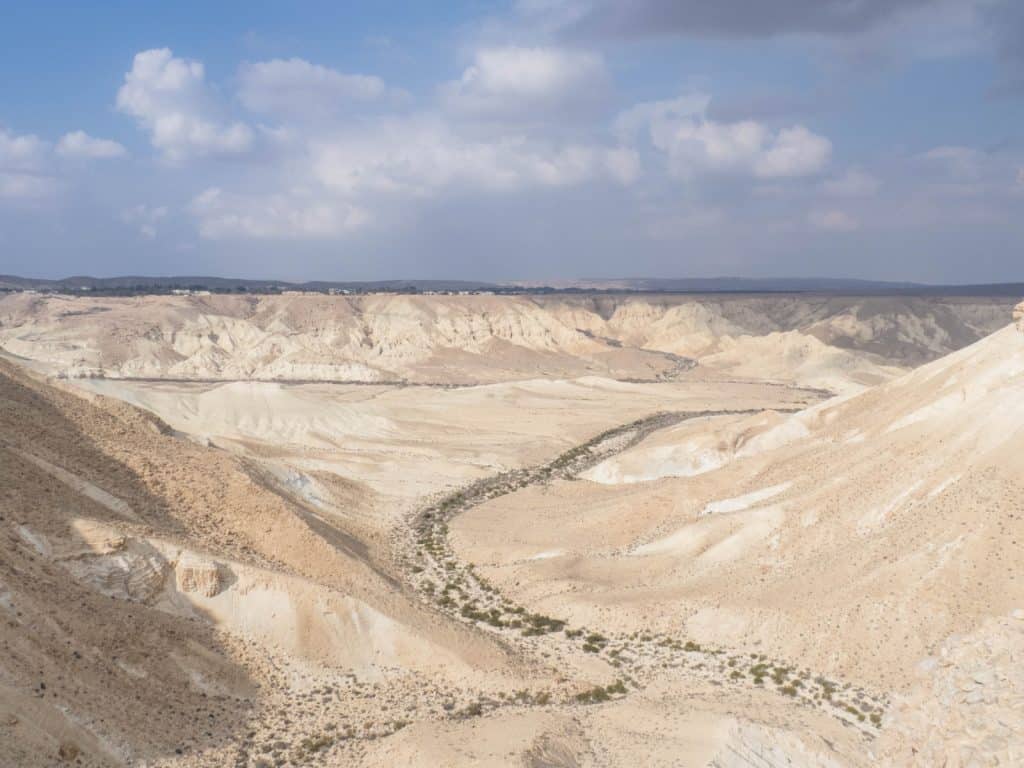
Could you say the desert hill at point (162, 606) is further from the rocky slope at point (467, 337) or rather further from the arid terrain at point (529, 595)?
the rocky slope at point (467, 337)

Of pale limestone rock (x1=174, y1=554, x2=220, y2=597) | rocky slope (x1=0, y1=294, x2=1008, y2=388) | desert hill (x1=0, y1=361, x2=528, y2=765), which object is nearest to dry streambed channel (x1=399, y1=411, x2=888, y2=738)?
desert hill (x1=0, y1=361, x2=528, y2=765)

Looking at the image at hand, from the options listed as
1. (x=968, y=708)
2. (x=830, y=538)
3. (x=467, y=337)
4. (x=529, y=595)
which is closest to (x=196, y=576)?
(x=529, y=595)

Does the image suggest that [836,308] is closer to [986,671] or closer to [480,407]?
[480,407]

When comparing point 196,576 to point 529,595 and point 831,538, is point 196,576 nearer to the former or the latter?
point 529,595

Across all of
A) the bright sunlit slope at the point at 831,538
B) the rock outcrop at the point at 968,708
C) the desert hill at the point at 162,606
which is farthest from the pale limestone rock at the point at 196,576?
the rock outcrop at the point at 968,708

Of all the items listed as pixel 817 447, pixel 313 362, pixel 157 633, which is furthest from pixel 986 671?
pixel 313 362

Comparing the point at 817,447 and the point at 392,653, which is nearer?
the point at 392,653

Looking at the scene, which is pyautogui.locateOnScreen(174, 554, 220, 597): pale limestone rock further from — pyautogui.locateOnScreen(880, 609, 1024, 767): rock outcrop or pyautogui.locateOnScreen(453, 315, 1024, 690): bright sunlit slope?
Result: pyautogui.locateOnScreen(880, 609, 1024, 767): rock outcrop
